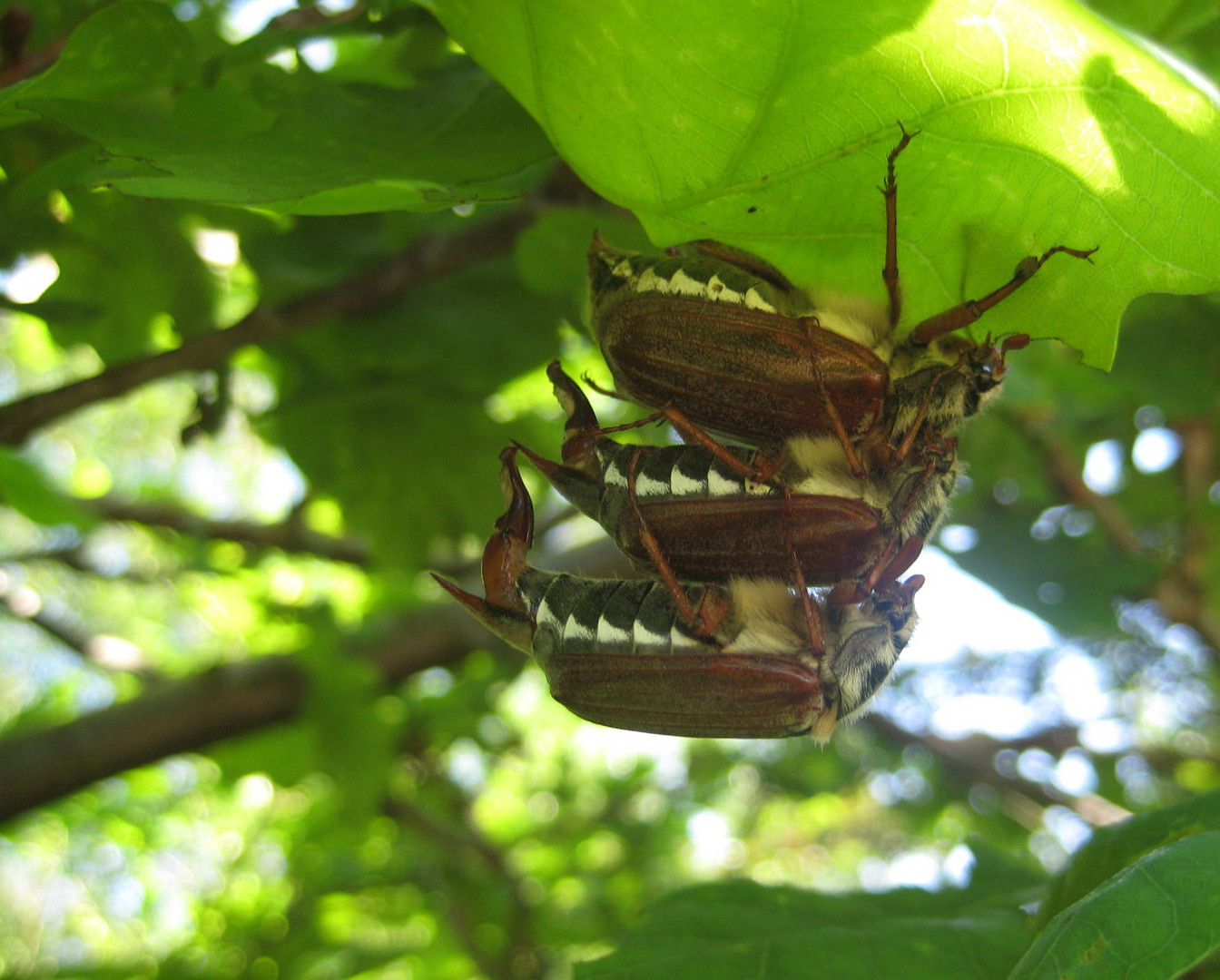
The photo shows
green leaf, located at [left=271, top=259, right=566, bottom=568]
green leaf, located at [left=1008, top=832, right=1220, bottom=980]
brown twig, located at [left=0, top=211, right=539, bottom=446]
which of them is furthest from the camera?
green leaf, located at [left=271, top=259, right=566, bottom=568]

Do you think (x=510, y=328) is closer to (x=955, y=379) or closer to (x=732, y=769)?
(x=955, y=379)

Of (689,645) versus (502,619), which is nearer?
(689,645)

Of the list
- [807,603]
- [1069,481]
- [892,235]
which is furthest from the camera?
[1069,481]

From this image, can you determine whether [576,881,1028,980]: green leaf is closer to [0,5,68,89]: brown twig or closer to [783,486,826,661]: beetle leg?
[783,486,826,661]: beetle leg

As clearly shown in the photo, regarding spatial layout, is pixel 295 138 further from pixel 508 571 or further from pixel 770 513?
pixel 770 513

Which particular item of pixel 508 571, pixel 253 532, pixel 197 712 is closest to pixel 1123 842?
pixel 508 571

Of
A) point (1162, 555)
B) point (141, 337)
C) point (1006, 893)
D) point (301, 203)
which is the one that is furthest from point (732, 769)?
point (301, 203)

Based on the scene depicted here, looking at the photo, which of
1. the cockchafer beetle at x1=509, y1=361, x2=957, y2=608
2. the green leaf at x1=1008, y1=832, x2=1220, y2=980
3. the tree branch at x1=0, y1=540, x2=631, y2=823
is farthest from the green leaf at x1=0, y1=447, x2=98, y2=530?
the green leaf at x1=1008, y1=832, x2=1220, y2=980
